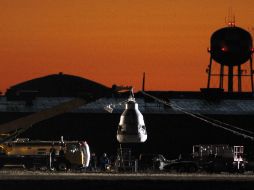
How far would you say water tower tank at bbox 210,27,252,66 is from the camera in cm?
10056

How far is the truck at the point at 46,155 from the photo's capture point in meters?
71.6

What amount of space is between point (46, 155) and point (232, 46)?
33685mm

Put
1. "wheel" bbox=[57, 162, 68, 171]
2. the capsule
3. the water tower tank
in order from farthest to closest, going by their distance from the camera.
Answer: the water tower tank, "wheel" bbox=[57, 162, 68, 171], the capsule

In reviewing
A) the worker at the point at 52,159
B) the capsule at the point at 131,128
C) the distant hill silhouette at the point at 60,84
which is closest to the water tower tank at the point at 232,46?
the worker at the point at 52,159

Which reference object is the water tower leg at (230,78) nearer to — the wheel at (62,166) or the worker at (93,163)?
the worker at (93,163)

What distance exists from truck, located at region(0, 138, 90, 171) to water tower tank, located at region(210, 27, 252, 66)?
31736 millimetres

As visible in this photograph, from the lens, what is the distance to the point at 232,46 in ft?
330

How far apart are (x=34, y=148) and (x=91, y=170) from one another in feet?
14.3

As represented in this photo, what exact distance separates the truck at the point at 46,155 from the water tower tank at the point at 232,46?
104 ft

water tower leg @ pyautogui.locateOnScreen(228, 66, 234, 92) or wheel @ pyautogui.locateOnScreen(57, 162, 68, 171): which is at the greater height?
water tower leg @ pyautogui.locateOnScreen(228, 66, 234, 92)

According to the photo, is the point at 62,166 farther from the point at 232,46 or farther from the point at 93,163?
the point at 232,46
